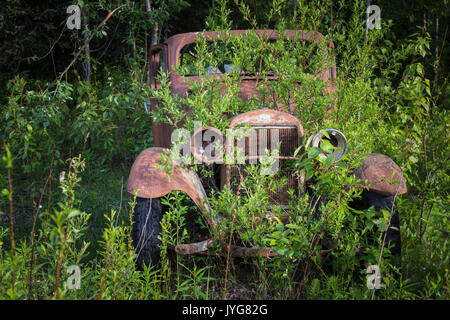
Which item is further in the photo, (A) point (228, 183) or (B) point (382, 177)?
(A) point (228, 183)

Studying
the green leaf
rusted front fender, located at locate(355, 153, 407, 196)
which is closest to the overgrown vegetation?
the green leaf

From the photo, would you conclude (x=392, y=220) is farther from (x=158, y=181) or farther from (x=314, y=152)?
(x=158, y=181)

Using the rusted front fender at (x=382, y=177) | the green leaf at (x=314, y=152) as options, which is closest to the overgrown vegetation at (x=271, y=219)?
the green leaf at (x=314, y=152)

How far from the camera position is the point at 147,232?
2389 mm

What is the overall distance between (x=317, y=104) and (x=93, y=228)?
2.18 meters

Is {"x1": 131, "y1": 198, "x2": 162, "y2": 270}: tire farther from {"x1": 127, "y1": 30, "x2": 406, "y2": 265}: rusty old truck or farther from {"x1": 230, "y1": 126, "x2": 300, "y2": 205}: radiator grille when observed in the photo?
{"x1": 230, "y1": 126, "x2": 300, "y2": 205}: radiator grille

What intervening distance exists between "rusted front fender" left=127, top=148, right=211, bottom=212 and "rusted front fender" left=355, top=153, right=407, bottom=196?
3.37ft

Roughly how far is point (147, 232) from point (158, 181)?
0.35m

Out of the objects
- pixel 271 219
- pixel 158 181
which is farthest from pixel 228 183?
pixel 158 181

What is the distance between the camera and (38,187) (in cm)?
438

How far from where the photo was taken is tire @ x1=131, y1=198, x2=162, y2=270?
236cm

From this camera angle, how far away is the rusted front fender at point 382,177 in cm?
235

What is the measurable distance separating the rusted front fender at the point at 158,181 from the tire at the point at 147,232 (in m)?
0.12

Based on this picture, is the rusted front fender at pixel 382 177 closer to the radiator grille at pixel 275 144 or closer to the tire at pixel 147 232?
the radiator grille at pixel 275 144
